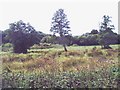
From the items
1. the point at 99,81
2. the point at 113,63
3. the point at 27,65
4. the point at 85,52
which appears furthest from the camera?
the point at 85,52

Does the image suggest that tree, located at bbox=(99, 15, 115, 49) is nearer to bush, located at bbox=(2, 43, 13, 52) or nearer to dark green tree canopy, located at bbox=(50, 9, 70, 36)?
dark green tree canopy, located at bbox=(50, 9, 70, 36)

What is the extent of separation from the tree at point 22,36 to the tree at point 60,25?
39cm

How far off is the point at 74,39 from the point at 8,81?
1646mm

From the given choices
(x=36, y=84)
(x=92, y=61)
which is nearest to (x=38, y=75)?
(x=36, y=84)

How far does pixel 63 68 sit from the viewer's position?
4.71 meters

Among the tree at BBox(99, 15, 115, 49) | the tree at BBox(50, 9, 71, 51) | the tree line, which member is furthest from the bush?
the tree at BBox(99, 15, 115, 49)

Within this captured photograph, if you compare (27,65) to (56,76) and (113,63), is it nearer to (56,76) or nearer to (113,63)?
(56,76)

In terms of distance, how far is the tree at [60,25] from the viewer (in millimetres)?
5226

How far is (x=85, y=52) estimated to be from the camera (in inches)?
222

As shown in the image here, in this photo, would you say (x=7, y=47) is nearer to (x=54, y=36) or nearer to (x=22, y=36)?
(x=22, y=36)

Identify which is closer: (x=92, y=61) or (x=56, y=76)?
(x=56, y=76)

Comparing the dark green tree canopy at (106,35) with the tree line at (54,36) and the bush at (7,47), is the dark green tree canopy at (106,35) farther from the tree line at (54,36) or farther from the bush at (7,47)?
the bush at (7,47)

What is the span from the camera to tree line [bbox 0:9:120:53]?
5316 mm

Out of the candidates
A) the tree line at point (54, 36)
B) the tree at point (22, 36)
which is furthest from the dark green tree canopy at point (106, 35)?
the tree at point (22, 36)
